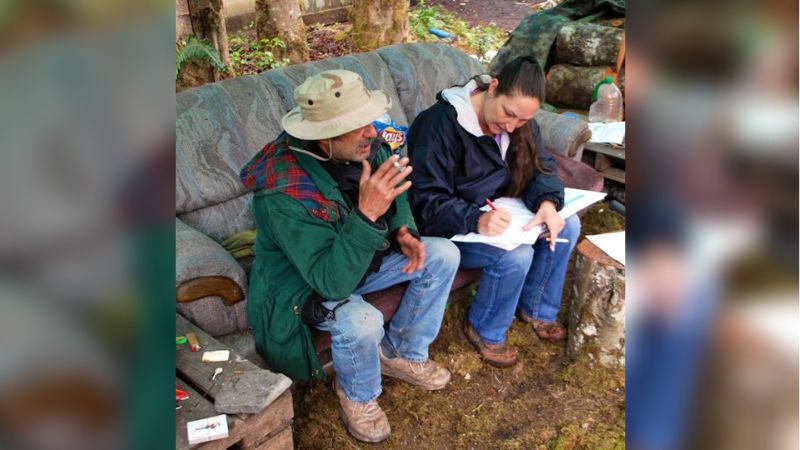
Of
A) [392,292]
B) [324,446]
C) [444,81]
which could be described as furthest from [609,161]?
[324,446]

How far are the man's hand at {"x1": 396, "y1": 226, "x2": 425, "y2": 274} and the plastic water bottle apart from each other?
9.74 ft

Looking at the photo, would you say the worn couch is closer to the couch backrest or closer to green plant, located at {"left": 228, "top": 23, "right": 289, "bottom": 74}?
the couch backrest

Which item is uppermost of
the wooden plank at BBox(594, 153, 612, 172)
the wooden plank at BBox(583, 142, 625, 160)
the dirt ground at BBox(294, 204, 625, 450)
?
the wooden plank at BBox(583, 142, 625, 160)

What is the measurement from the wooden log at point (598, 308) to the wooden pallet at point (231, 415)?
60.0 inches

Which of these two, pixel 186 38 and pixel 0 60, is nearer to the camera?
pixel 0 60

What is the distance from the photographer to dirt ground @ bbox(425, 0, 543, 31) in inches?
389

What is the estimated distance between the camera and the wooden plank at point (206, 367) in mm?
2049

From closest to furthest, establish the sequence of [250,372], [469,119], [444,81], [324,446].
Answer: [250,372], [324,446], [469,119], [444,81]

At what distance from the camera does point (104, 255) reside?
388mm

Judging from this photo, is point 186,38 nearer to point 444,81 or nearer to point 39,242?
point 444,81

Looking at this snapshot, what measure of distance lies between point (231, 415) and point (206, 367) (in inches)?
9.2

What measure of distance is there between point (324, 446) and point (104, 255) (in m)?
2.36

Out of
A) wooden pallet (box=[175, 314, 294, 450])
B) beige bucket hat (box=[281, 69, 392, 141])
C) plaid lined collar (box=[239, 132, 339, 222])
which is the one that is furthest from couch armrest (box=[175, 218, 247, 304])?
beige bucket hat (box=[281, 69, 392, 141])

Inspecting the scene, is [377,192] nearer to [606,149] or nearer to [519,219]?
[519,219]
